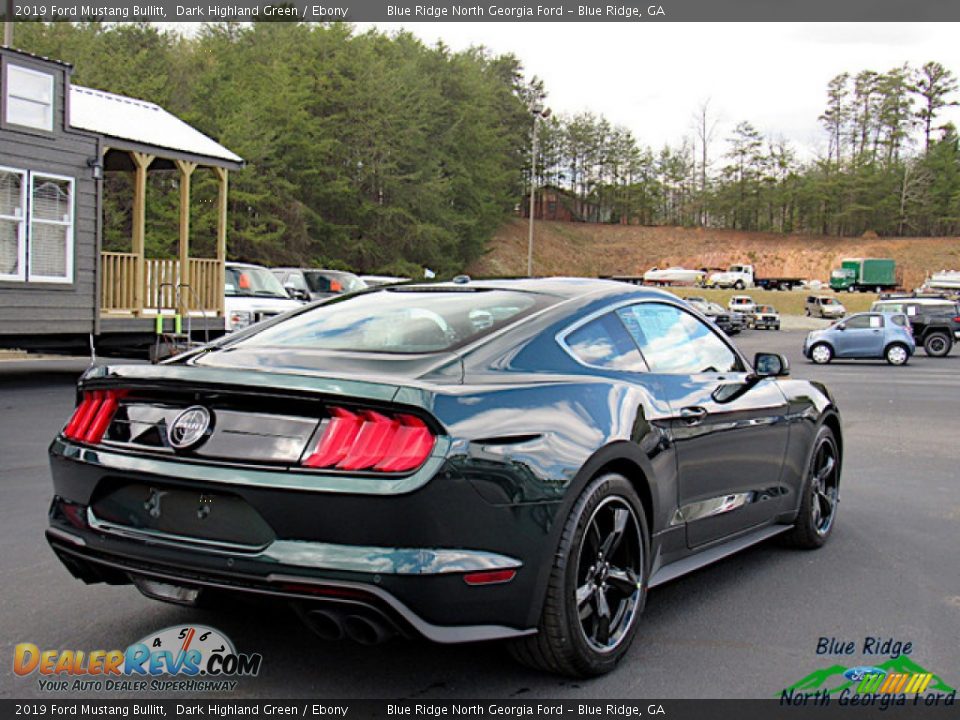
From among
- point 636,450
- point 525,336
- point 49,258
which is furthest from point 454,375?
point 49,258

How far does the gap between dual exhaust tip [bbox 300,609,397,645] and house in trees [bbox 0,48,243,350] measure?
46.1ft

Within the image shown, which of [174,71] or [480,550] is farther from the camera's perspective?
[174,71]

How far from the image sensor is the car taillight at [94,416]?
3.78 meters

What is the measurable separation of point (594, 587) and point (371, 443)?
3.64 ft

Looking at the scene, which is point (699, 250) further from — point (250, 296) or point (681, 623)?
point (681, 623)

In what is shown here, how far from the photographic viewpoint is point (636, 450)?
4031 millimetres

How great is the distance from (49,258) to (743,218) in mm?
103598

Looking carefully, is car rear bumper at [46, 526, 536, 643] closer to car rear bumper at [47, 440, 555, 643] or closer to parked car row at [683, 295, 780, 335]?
car rear bumper at [47, 440, 555, 643]

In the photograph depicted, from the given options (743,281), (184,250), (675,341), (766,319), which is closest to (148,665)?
(675,341)

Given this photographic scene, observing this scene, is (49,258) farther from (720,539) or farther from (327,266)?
(327,266)

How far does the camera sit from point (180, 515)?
3.49 metres

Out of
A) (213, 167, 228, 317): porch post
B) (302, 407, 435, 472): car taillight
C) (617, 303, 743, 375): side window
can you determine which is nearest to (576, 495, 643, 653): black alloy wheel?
(302, 407, 435, 472): car taillight

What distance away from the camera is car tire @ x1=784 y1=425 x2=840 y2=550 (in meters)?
5.85

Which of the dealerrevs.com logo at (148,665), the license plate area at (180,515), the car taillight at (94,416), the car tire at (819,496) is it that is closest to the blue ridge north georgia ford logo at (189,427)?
the license plate area at (180,515)
